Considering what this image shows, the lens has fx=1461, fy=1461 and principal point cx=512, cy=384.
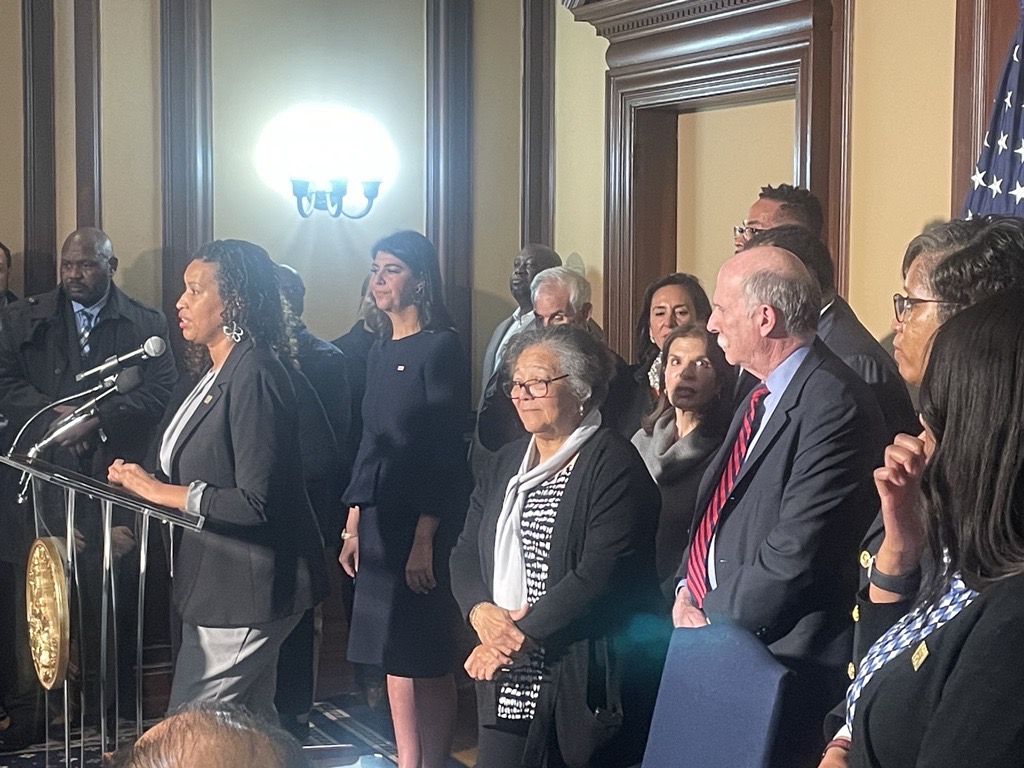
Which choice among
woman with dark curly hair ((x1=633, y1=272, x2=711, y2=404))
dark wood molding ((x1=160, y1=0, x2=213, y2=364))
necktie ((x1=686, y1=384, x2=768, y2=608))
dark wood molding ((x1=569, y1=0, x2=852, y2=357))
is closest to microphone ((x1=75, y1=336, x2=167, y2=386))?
necktie ((x1=686, y1=384, x2=768, y2=608))

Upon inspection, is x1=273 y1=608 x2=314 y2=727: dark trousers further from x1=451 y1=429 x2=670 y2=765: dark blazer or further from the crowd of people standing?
x1=451 y1=429 x2=670 y2=765: dark blazer

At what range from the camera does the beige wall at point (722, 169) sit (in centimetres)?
495

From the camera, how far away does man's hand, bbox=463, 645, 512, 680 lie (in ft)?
9.91

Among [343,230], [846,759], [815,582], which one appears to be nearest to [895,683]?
[846,759]

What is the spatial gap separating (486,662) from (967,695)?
1.58 m

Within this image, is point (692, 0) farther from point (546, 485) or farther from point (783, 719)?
point (783, 719)

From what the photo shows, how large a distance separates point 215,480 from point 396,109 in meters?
3.11

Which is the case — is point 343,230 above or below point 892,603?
above

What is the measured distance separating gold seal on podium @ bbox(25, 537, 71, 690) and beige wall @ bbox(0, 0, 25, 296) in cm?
251

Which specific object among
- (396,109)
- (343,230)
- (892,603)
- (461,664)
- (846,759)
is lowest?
(461,664)

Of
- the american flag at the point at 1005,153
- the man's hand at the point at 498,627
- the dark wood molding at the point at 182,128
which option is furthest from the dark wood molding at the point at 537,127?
the man's hand at the point at 498,627

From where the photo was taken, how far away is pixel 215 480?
3318 mm

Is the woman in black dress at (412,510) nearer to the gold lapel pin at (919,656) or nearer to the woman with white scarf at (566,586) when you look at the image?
the woman with white scarf at (566,586)

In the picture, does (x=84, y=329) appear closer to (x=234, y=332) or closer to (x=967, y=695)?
(x=234, y=332)
